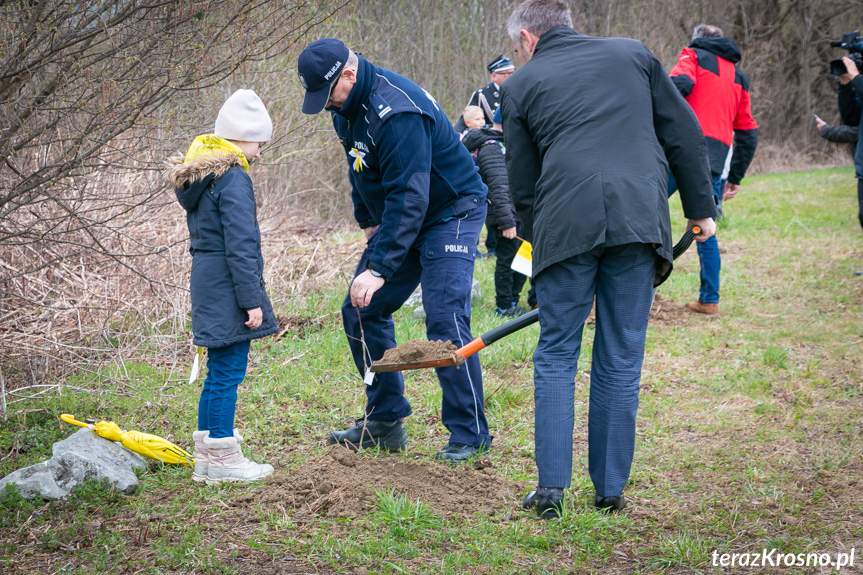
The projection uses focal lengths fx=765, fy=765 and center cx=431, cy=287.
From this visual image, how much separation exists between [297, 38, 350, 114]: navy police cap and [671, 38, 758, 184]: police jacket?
4.34 metres

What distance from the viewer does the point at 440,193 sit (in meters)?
3.98

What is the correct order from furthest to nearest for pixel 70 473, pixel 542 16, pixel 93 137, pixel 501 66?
1. pixel 501 66
2. pixel 93 137
3. pixel 70 473
4. pixel 542 16

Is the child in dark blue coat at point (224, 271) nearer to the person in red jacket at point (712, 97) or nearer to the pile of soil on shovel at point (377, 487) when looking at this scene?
the pile of soil on shovel at point (377, 487)

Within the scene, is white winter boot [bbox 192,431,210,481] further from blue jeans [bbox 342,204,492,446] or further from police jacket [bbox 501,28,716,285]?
police jacket [bbox 501,28,716,285]

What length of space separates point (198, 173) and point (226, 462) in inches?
56.6

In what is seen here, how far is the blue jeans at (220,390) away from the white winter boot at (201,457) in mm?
43

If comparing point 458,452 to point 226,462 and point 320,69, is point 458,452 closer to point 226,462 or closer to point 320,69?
point 226,462

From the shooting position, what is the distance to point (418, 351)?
12.3 feet

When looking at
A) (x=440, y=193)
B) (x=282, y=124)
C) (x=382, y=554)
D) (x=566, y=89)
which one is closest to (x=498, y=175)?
(x=282, y=124)

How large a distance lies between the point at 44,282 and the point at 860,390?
5900 millimetres

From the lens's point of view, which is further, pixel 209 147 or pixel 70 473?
pixel 209 147

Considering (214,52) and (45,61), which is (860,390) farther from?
(45,61)

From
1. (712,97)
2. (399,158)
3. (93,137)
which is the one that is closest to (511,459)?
(399,158)

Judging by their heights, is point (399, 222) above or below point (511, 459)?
above
